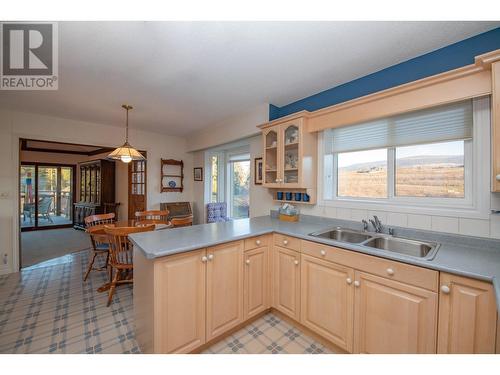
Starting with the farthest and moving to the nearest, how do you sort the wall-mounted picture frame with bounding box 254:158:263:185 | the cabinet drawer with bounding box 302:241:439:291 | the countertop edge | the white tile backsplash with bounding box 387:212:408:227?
the wall-mounted picture frame with bounding box 254:158:263:185 → the white tile backsplash with bounding box 387:212:408:227 → the cabinet drawer with bounding box 302:241:439:291 → the countertop edge

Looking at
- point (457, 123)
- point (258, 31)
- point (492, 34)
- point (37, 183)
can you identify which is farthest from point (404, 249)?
point (37, 183)

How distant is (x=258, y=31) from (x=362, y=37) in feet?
2.48

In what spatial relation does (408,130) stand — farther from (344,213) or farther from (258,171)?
(258,171)

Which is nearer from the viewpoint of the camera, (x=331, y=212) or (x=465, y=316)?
(x=465, y=316)

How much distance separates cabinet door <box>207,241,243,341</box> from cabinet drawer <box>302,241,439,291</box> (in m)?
0.63

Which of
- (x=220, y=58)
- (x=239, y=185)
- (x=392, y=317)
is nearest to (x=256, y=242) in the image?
(x=392, y=317)

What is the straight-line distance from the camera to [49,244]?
4480mm

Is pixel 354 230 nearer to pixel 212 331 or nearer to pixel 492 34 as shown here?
pixel 212 331

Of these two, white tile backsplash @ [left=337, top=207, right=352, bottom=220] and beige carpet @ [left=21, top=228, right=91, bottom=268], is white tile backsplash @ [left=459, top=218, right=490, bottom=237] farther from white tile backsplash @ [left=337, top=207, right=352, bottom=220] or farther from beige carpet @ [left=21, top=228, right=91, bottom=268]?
beige carpet @ [left=21, top=228, right=91, bottom=268]

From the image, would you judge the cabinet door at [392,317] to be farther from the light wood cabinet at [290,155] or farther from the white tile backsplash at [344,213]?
the light wood cabinet at [290,155]

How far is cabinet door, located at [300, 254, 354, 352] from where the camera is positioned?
1505 millimetres

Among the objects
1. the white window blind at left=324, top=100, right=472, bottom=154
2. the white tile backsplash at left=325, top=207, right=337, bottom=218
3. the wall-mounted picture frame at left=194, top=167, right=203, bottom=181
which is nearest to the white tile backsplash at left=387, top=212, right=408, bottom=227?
the white tile backsplash at left=325, top=207, right=337, bottom=218

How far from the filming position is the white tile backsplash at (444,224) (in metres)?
1.58

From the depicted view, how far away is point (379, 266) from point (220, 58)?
1971 mm
